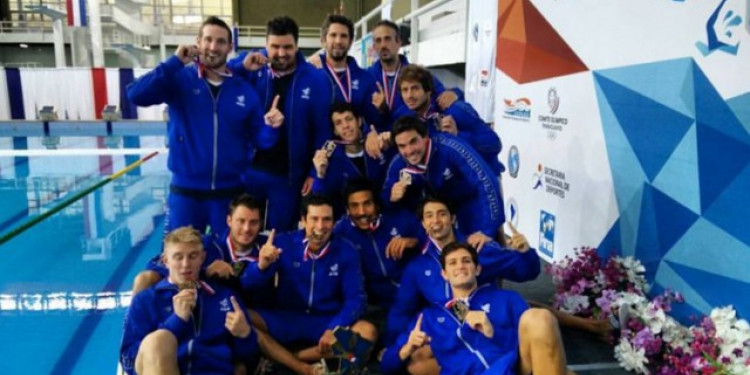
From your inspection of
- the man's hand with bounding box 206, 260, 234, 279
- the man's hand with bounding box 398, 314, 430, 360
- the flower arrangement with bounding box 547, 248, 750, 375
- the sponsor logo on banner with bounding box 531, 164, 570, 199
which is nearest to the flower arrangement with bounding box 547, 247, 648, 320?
the flower arrangement with bounding box 547, 248, 750, 375

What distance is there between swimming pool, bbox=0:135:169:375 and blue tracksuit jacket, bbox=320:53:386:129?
2.51 metres

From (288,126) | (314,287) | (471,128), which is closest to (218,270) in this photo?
(314,287)

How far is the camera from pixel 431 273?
3.18 meters

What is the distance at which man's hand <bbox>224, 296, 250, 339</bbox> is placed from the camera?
279cm

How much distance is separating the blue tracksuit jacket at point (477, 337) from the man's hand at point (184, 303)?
1.05 metres

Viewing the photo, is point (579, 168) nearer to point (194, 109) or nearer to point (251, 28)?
point (194, 109)

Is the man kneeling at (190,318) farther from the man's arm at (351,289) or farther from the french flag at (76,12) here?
the french flag at (76,12)

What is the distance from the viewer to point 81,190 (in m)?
9.18

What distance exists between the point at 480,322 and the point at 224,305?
127 cm

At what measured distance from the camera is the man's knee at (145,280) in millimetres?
3119

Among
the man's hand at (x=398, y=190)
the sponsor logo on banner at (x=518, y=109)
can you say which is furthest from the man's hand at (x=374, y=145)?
the sponsor logo on banner at (x=518, y=109)

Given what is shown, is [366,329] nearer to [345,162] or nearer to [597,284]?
[345,162]

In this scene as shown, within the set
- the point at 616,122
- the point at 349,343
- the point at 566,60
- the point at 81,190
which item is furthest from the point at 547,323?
the point at 81,190

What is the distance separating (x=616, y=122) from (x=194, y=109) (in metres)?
2.93
